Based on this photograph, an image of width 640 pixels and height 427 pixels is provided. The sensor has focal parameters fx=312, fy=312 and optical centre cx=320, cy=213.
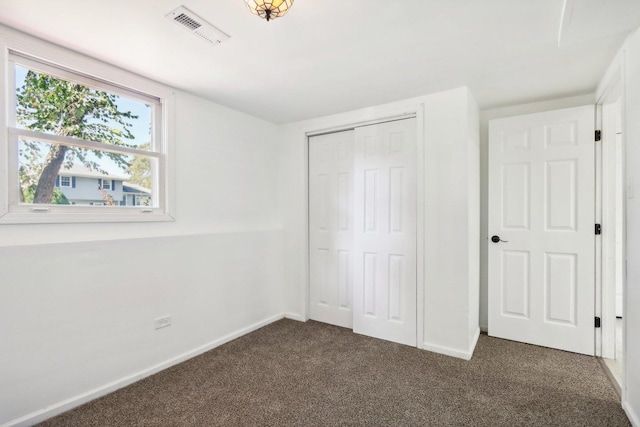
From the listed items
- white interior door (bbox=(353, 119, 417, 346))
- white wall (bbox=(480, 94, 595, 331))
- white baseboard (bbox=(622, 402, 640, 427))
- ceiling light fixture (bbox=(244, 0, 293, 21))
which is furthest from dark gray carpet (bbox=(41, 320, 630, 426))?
ceiling light fixture (bbox=(244, 0, 293, 21))

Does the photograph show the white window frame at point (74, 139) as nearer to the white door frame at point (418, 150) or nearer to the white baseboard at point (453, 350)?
the white door frame at point (418, 150)

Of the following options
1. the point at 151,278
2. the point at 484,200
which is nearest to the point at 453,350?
the point at 484,200

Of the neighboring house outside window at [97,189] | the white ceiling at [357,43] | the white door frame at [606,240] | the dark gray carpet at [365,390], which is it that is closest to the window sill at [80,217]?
the neighboring house outside window at [97,189]

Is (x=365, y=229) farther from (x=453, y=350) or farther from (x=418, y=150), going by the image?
(x=453, y=350)

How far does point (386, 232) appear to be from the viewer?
3.02 m

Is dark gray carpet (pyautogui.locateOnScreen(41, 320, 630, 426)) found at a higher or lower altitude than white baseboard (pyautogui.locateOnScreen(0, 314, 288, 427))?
lower

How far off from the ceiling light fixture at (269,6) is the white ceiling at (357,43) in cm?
16

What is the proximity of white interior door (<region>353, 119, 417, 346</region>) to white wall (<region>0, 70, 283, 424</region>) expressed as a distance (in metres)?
1.06

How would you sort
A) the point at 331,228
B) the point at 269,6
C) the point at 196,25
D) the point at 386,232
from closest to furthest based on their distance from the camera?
the point at 269,6, the point at 196,25, the point at 386,232, the point at 331,228

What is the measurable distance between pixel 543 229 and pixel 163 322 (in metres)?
3.38

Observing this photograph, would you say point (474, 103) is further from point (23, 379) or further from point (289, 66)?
point (23, 379)

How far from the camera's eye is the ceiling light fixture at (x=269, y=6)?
4.60 ft

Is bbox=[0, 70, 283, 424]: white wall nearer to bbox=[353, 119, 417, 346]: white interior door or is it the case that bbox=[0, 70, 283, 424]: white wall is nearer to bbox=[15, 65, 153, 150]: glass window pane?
bbox=[15, 65, 153, 150]: glass window pane

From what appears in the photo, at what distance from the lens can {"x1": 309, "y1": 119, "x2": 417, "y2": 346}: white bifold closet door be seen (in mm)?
2916
